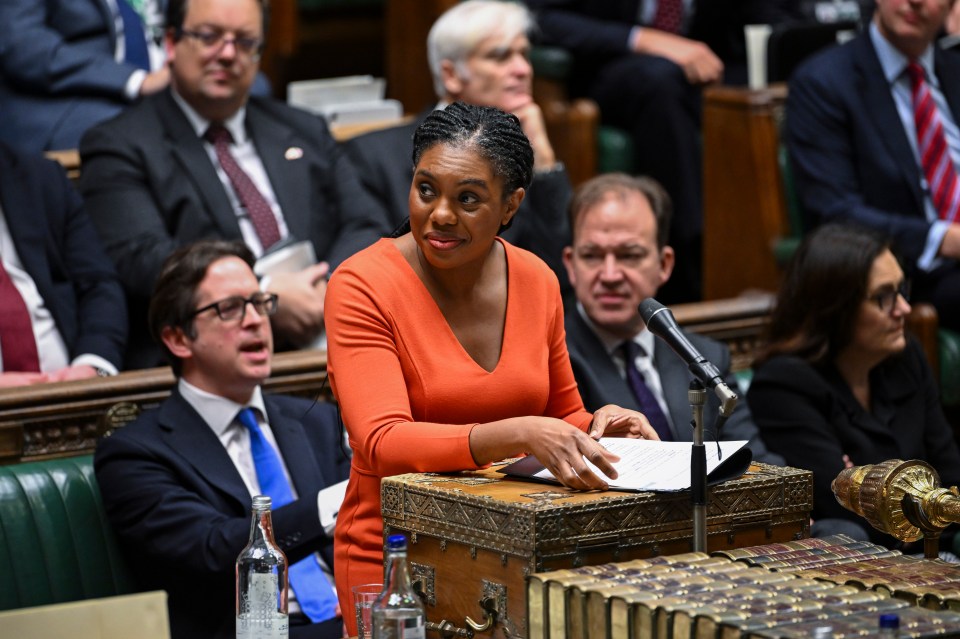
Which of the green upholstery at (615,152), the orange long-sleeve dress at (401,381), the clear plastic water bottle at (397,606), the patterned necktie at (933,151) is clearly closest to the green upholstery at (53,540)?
the orange long-sleeve dress at (401,381)

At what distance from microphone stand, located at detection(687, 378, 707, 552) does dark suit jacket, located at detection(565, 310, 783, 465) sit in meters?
1.31

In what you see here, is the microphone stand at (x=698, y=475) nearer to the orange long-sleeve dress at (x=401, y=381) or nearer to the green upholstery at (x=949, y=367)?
the orange long-sleeve dress at (x=401, y=381)

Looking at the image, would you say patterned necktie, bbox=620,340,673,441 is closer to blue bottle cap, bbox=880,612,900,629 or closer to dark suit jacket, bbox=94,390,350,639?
dark suit jacket, bbox=94,390,350,639

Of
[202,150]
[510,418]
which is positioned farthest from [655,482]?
[202,150]

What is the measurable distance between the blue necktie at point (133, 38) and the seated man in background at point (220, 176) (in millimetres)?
633

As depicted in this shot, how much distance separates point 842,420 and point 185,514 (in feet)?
5.34

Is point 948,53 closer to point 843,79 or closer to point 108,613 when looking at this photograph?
point 843,79

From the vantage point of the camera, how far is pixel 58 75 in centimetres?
463

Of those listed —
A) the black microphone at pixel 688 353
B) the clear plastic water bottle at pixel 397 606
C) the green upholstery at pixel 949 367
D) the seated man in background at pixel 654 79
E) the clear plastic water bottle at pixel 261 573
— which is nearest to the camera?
the clear plastic water bottle at pixel 397 606

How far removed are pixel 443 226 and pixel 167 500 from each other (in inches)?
42.6

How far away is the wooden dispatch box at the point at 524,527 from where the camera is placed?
2090mm

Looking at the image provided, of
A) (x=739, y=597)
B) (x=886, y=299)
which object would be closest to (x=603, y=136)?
(x=886, y=299)

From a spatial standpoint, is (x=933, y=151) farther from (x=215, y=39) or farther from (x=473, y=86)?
(x=215, y=39)

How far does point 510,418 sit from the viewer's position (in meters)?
2.28
